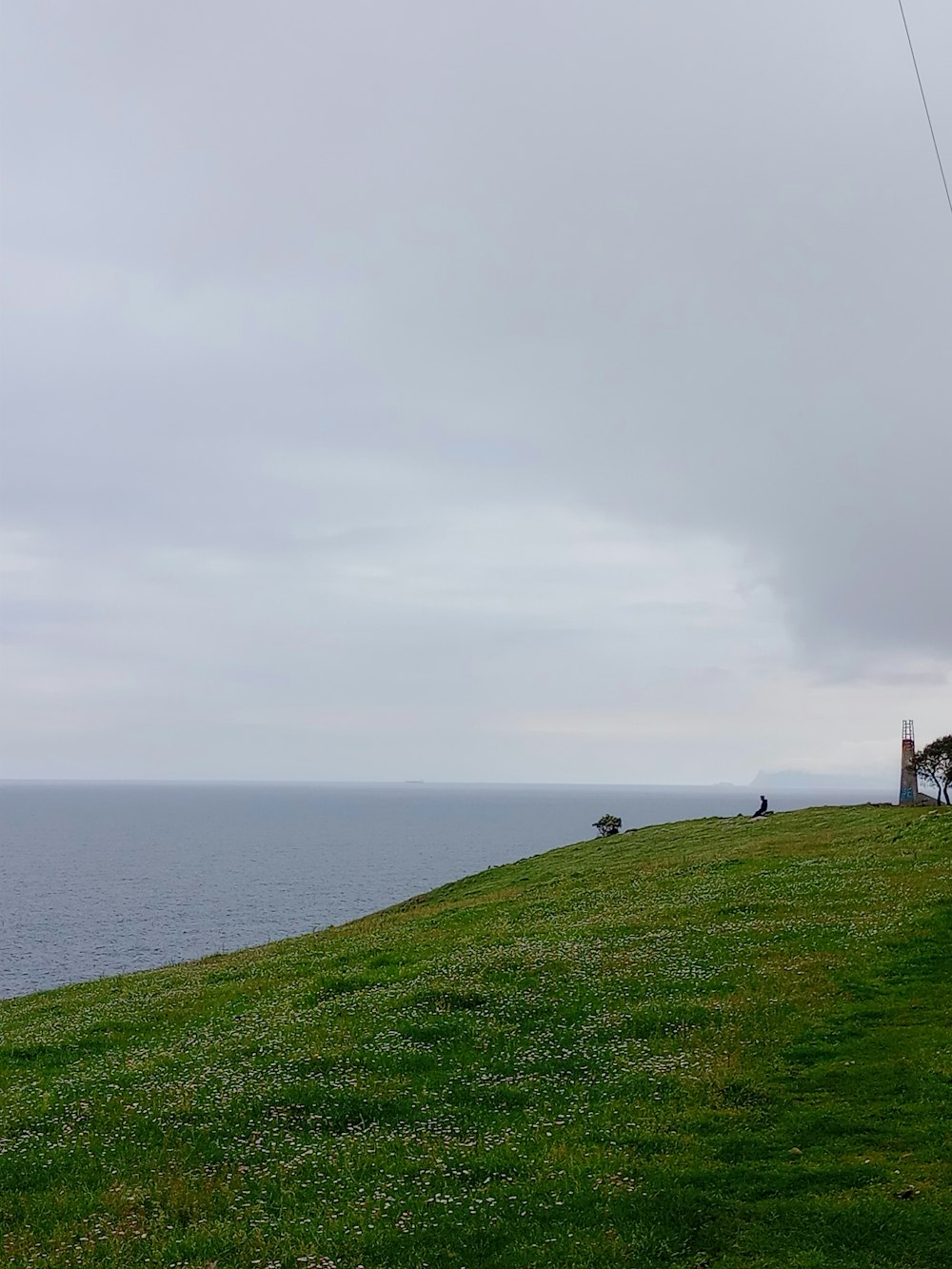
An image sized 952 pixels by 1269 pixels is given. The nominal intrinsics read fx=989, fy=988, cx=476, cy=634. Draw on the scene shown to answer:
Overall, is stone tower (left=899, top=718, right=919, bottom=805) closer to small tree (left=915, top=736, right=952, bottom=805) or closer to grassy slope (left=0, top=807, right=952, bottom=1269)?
small tree (left=915, top=736, right=952, bottom=805)

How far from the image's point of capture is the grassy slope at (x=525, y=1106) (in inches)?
491

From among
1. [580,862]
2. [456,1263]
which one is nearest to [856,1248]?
[456,1263]

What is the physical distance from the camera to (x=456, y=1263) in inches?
468

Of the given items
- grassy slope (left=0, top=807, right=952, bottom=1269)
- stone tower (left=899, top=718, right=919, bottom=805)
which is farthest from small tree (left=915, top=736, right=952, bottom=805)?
grassy slope (left=0, top=807, right=952, bottom=1269)

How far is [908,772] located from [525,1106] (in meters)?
72.4

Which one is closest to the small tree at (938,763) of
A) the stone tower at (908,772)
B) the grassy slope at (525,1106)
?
the stone tower at (908,772)

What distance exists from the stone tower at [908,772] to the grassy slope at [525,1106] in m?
50.9

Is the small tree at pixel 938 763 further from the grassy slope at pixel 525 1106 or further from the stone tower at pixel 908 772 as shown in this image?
the grassy slope at pixel 525 1106

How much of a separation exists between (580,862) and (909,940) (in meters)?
36.9

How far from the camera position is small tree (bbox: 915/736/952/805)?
7956 cm

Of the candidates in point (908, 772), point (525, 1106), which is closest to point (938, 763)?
point (908, 772)

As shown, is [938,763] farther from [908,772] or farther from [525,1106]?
[525,1106]

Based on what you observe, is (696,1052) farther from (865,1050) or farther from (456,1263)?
(456,1263)

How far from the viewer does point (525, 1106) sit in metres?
17.0
